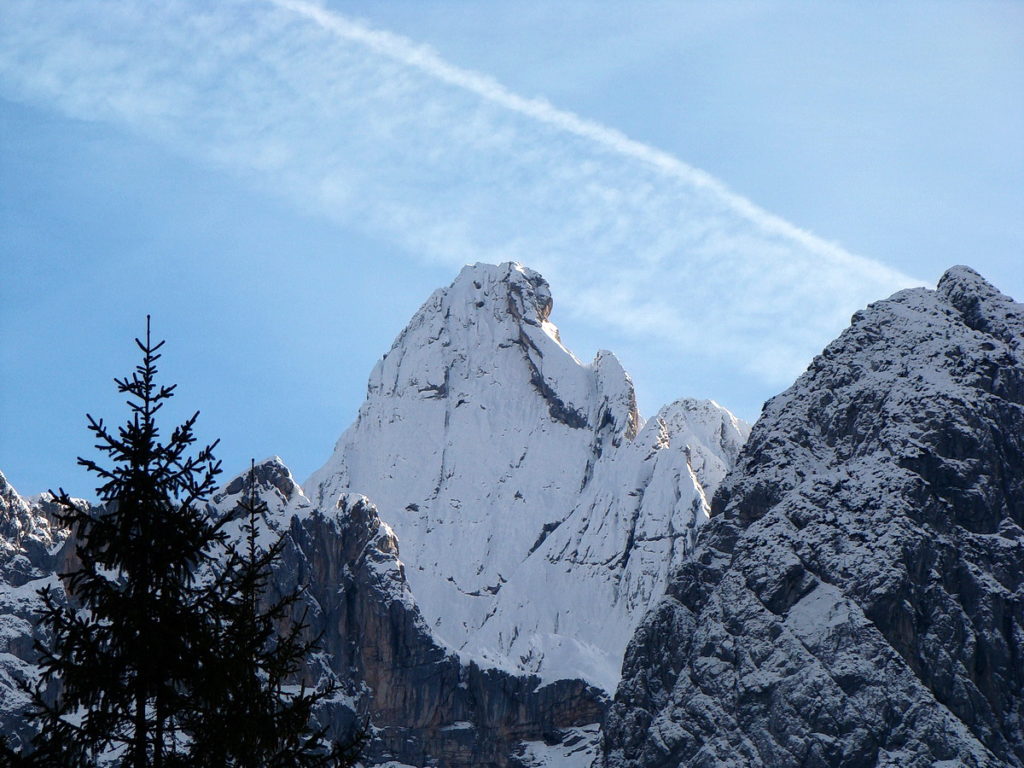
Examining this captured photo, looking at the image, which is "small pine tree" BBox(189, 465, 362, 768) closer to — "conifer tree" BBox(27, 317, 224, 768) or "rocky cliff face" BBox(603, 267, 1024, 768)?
"conifer tree" BBox(27, 317, 224, 768)

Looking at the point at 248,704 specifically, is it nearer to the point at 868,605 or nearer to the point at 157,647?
the point at 157,647

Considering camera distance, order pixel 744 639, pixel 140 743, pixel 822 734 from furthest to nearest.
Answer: pixel 744 639, pixel 822 734, pixel 140 743

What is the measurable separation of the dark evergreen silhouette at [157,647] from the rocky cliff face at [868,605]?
491ft

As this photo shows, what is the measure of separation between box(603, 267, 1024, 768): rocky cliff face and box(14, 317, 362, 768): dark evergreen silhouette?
149529 mm

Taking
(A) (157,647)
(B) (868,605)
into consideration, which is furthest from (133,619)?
(B) (868,605)

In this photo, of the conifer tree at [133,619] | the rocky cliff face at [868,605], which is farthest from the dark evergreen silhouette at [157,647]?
the rocky cliff face at [868,605]

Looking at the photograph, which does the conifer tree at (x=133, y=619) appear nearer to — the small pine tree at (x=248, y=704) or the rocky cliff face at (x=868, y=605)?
the small pine tree at (x=248, y=704)

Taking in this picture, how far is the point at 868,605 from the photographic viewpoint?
586 ft

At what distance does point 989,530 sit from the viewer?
190 meters

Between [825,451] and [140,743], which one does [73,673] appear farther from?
[825,451]

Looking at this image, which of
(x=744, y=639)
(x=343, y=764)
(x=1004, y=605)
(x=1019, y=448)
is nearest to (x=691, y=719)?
(x=744, y=639)

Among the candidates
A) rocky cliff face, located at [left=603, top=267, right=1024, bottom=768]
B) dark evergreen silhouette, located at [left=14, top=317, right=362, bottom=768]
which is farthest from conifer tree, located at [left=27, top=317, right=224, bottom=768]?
rocky cliff face, located at [left=603, top=267, right=1024, bottom=768]

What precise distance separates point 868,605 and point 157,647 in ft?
523

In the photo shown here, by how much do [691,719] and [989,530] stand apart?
124ft
